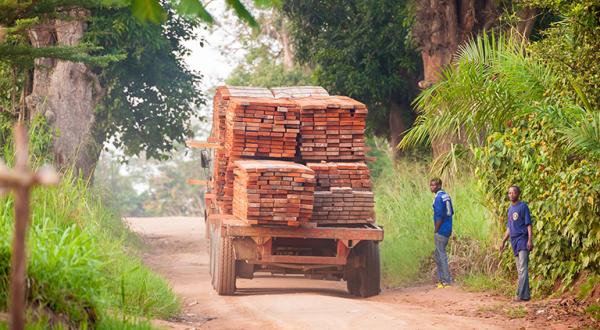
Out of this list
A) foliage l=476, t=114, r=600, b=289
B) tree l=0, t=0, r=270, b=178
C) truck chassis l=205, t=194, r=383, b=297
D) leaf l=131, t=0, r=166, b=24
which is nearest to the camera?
leaf l=131, t=0, r=166, b=24

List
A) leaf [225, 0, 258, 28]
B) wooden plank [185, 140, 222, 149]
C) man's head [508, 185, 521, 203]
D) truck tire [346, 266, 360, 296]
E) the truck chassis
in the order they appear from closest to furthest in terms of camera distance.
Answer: leaf [225, 0, 258, 28], man's head [508, 185, 521, 203], the truck chassis, truck tire [346, 266, 360, 296], wooden plank [185, 140, 222, 149]

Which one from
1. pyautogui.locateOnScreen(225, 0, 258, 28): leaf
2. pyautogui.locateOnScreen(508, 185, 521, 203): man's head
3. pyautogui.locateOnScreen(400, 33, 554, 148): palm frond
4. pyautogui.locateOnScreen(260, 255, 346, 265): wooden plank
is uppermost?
pyautogui.locateOnScreen(400, 33, 554, 148): palm frond

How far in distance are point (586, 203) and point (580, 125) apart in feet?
2.89

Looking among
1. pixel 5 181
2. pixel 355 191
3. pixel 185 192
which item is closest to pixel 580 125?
pixel 355 191

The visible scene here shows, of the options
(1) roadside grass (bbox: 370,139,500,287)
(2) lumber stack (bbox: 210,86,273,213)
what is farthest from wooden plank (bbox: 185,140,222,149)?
(1) roadside grass (bbox: 370,139,500,287)

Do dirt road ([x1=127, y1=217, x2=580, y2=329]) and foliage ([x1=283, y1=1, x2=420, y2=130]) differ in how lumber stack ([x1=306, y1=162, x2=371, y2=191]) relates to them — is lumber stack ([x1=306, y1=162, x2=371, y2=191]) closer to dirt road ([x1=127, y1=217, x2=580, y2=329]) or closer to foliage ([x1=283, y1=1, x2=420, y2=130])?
dirt road ([x1=127, y1=217, x2=580, y2=329])

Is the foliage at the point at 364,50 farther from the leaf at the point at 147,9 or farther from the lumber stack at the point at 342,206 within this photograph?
the leaf at the point at 147,9

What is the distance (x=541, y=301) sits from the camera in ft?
40.8

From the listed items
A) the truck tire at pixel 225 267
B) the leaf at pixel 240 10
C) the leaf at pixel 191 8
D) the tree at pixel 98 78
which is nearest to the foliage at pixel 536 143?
the truck tire at pixel 225 267

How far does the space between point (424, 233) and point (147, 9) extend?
12.7m

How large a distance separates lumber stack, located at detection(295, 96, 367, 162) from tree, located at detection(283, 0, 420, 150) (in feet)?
31.9

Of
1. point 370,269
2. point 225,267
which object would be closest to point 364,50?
point 370,269

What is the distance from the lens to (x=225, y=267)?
14.4m

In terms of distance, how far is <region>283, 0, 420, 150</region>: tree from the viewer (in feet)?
82.8
